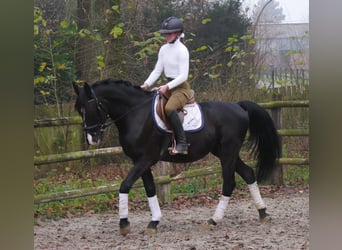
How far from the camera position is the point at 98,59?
3.12 metres

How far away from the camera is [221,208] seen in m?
3.18

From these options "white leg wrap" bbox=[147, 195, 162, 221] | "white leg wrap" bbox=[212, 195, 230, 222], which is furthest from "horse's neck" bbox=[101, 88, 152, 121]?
"white leg wrap" bbox=[212, 195, 230, 222]

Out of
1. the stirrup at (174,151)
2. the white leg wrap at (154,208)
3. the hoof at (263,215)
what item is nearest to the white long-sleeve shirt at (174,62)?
the stirrup at (174,151)

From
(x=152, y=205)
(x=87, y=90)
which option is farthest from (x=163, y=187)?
(x=87, y=90)

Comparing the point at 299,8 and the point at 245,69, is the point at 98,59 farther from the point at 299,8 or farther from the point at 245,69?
the point at 299,8

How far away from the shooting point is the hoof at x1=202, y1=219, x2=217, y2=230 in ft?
10.3

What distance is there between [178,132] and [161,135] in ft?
0.37

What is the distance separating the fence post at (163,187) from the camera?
3203 mm

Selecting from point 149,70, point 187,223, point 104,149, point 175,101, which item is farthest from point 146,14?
point 187,223

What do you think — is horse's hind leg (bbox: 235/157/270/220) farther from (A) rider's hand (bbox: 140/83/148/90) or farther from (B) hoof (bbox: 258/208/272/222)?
(A) rider's hand (bbox: 140/83/148/90)

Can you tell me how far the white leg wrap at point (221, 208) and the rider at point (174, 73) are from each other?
15.1 inches

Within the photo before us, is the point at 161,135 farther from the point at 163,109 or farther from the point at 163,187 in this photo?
the point at 163,187

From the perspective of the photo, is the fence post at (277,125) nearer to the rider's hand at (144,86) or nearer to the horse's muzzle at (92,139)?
the rider's hand at (144,86)
